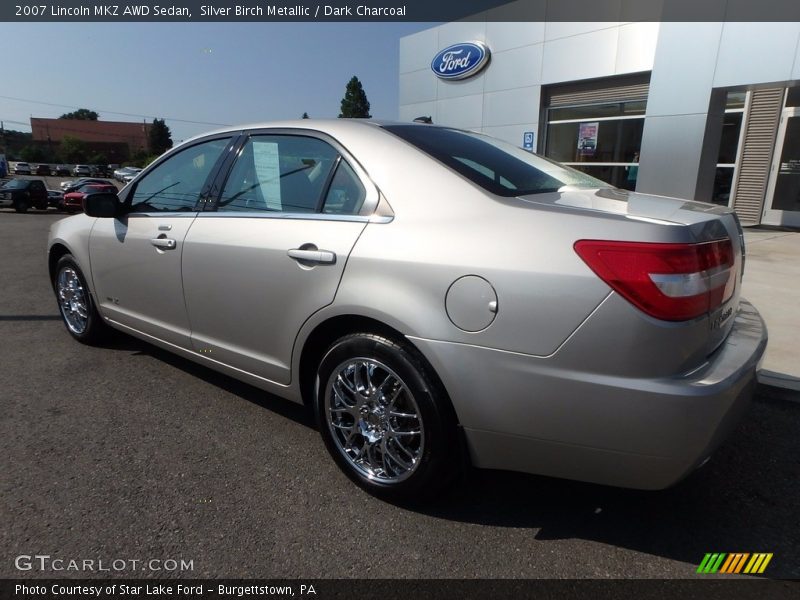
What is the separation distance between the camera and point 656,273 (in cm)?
162

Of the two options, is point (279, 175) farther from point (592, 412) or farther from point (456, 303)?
point (592, 412)

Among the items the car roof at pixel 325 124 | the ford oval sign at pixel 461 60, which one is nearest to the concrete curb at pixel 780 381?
the car roof at pixel 325 124

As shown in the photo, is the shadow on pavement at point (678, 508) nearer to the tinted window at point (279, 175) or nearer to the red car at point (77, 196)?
the tinted window at point (279, 175)

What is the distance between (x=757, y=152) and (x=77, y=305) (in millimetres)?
14158

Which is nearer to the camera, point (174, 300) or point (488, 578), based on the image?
point (488, 578)

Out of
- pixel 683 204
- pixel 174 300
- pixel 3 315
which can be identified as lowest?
pixel 3 315

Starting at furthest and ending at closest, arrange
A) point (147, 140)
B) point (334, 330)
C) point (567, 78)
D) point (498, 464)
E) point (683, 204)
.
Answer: point (147, 140)
point (567, 78)
point (334, 330)
point (683, 204)
point (498, 464)

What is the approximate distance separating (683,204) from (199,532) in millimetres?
2394

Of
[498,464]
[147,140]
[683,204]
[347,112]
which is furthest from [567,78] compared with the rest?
[147,140]

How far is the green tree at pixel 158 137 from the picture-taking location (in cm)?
9331

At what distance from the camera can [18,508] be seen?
2.20 m

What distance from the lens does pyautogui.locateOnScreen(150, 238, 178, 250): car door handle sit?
2995 millimetres

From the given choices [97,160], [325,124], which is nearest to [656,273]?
[325,124]

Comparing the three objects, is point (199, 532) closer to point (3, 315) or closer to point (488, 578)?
point (488, 578)
